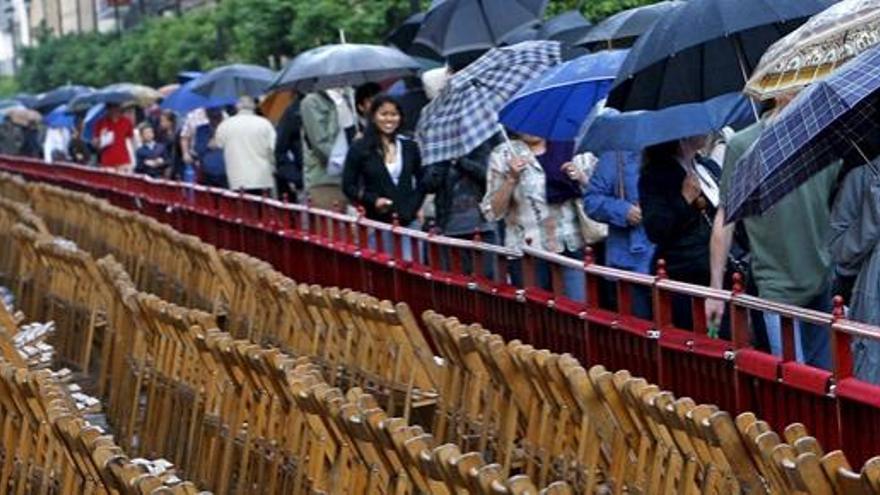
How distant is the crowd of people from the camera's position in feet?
33.8

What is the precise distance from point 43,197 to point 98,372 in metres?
14.2

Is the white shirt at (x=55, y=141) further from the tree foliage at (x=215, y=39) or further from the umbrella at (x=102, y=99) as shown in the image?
the umbrella at (x=102, y=99)

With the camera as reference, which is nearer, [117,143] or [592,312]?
[592,312]

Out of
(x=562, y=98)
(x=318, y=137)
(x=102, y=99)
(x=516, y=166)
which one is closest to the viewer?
(x=562, y=98)

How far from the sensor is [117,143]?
120 feet

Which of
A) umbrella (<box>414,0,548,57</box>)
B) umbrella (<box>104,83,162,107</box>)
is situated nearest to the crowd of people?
umbrella (<box>414,0,548,57</box>)

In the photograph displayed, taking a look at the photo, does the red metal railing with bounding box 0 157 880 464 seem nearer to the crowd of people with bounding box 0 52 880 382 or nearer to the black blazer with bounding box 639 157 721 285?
the crowd of people with bounding box 0 52 880 382

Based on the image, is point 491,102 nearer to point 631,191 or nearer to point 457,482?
point 631,191

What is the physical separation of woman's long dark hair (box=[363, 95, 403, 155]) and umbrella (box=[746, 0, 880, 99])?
270 inches

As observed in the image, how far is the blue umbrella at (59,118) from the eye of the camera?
5188cm

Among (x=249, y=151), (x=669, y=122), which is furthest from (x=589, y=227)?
(x=249, y=151)

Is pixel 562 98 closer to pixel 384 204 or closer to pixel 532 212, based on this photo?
pixel 532 212

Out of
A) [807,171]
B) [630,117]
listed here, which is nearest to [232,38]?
[630,117]

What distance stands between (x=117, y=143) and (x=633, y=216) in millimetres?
23523
